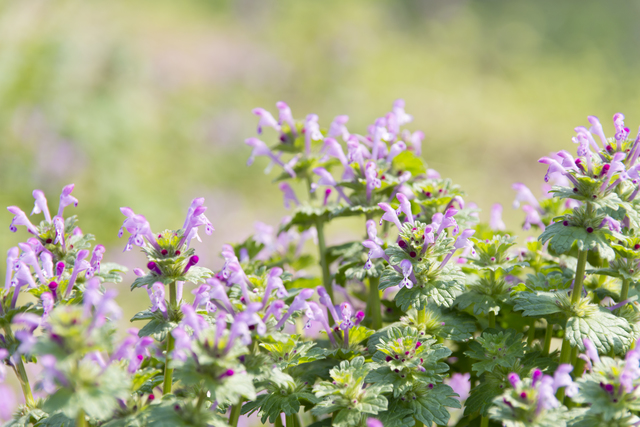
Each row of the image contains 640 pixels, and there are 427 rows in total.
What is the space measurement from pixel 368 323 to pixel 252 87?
9338 mm

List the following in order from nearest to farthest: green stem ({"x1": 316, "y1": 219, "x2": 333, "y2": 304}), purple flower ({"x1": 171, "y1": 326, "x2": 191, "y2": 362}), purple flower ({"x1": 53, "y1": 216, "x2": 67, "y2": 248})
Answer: purple flower ({"x1": 171, "y1": 326, "x2": 191, "y2": 362})
purple flower ({"x1": 53, "y1": 216, "x2": 67, "y2": 248})
green stem ({"x1": 316, "y1": 219, "x2": 333, "y2": 304})

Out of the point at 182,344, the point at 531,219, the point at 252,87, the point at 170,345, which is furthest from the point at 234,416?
the point at 252,87

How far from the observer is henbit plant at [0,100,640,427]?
1.69 m

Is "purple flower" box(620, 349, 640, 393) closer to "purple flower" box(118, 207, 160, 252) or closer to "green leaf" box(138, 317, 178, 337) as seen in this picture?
"green leaf" box(138, 317, 178, 337)

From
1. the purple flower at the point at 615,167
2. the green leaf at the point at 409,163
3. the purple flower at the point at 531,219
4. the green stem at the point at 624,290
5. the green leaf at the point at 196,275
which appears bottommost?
the green stem at the point at 624,290

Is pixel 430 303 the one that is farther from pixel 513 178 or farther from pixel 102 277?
pixel 513 178

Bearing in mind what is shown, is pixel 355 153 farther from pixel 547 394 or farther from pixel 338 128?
pixel 547 394

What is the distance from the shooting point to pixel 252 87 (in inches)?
448

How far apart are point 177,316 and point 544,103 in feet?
36.3

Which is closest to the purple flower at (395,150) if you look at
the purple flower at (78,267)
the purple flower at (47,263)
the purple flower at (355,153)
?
the purple flower at (355,153)

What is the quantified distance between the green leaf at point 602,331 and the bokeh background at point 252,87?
542 cm

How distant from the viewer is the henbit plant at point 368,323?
1687mm

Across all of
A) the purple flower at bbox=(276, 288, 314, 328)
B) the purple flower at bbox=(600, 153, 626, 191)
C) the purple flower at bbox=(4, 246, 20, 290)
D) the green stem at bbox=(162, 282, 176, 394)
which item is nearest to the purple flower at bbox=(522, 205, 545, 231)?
the purple flower at bbox=(600, 153, 626, 191)

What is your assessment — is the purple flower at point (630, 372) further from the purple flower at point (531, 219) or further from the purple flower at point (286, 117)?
the purple flower at point (286, 117)
